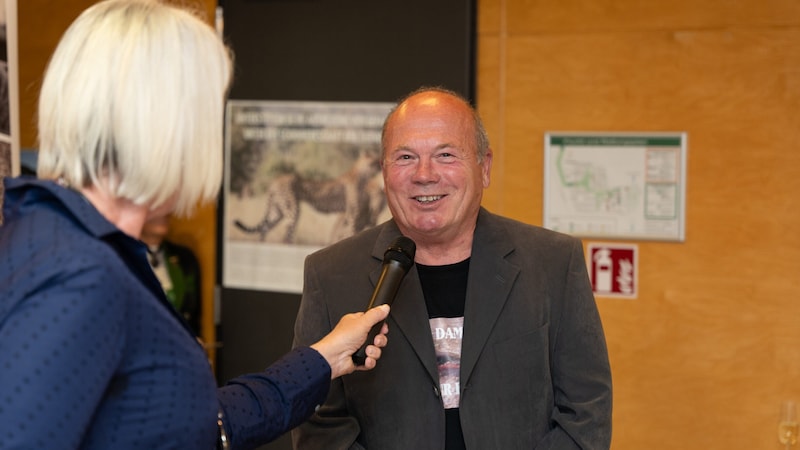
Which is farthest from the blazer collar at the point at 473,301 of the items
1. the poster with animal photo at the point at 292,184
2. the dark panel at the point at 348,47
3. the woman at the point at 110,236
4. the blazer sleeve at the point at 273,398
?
the poster with animal photo at the point at 292,184

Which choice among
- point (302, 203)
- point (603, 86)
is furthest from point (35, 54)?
point (603, 86)

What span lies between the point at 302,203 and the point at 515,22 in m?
1.31

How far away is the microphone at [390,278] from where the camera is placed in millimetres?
1822

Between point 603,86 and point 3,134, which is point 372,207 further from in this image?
point 3,134

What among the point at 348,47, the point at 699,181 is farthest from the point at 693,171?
the point at 348,47

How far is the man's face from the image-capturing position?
7.30ft

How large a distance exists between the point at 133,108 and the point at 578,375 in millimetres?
1373

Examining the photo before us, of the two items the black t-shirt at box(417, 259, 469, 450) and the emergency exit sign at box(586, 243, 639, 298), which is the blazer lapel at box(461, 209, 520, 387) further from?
the emergency exit sign at box(586, 243, 639, 298)

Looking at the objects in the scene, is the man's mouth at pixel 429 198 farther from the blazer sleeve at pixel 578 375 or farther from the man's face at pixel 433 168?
the blazer sleeve at pixel 578 375

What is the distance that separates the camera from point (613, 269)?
3.68 m

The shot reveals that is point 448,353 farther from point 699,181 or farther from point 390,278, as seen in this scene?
point 699,181

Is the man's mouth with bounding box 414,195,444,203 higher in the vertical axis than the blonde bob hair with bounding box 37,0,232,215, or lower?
lower

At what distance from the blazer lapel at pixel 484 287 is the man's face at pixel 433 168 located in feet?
0.23

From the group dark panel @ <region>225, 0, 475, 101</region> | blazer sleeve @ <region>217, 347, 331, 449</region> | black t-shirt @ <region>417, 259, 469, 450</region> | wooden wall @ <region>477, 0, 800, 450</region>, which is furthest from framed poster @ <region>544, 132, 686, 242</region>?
blazer sleeve @ <region>217, 347, 331, 449</region>
